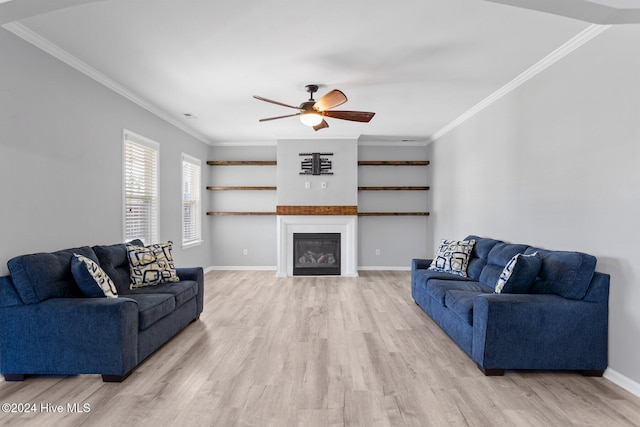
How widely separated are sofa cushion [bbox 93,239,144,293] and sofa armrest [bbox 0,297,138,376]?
82cm

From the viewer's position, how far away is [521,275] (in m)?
2.85

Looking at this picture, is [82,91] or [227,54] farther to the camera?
[82,91]

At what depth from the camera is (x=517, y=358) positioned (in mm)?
2656

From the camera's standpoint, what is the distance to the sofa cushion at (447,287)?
3557mm

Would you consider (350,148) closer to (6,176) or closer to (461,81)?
(461,81)

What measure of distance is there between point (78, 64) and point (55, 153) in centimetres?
92

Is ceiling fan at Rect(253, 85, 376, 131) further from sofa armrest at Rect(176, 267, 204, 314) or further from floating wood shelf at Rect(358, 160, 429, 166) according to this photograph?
floating wood shelf at Rect(358, 160, 429, 166)

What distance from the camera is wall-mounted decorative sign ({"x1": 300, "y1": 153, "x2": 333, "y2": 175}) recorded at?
6.67 metres

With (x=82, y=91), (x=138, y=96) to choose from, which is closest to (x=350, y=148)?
(x=138, y=96)

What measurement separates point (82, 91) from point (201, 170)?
3.37m

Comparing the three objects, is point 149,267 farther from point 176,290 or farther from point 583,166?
point 583,166

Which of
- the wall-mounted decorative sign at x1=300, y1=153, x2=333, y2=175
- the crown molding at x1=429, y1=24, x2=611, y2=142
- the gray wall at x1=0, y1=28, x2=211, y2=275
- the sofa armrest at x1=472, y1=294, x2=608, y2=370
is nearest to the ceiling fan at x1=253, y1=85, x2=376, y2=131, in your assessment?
the crown molding at x1=429, y1=24, x2=611, y2=142

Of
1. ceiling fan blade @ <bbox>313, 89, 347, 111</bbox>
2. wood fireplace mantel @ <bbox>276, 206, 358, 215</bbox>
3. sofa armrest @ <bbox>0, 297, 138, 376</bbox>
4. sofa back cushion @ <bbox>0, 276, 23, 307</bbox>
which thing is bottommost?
sofa armrest @ <bbox>0, 297, 138, 376</bbox>

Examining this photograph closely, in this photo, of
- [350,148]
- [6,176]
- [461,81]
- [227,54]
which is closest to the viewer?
[6,176]
